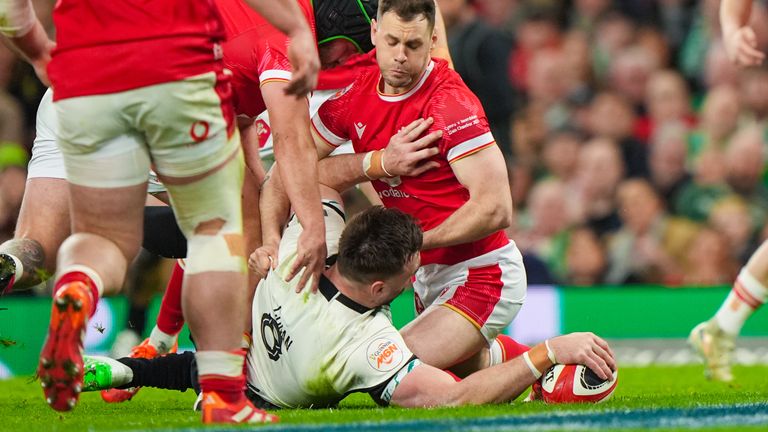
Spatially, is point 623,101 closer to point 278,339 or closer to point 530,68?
point 530,68

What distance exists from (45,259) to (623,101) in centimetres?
729

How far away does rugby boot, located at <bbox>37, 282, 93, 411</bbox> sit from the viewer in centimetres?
404

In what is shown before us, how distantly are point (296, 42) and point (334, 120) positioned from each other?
2.01m

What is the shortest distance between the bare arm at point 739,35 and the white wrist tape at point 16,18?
3529 millimetres

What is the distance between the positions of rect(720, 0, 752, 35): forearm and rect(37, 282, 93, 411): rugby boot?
4161 mm

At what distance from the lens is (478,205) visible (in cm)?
577

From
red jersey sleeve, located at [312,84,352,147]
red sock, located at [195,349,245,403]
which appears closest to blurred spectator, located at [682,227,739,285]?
red jersey sleeve, located at [312,84,352,147]

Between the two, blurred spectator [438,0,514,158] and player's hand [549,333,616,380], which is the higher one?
player's hand [549,333,616,380]

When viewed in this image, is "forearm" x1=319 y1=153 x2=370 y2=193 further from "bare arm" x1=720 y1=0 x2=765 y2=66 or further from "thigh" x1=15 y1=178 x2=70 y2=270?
"bare arm" x1=720 y1=0 x2=765 y2=66

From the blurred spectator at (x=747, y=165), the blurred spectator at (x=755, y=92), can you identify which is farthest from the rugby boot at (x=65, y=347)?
the blurred spectator at (x=755, y=92)

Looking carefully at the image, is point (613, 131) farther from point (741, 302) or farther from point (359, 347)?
point (359, 347)

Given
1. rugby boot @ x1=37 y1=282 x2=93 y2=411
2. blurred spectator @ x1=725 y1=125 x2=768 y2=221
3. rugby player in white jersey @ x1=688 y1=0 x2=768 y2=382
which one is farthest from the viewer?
blurred spectator @ x1=725 y1=125 x2=768 y2=221

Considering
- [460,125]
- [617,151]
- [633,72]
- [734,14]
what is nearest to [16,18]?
[460,125]

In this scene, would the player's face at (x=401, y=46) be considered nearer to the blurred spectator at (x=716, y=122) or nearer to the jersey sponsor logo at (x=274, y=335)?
the jersey sponsor logo at (x=274, y=335)
